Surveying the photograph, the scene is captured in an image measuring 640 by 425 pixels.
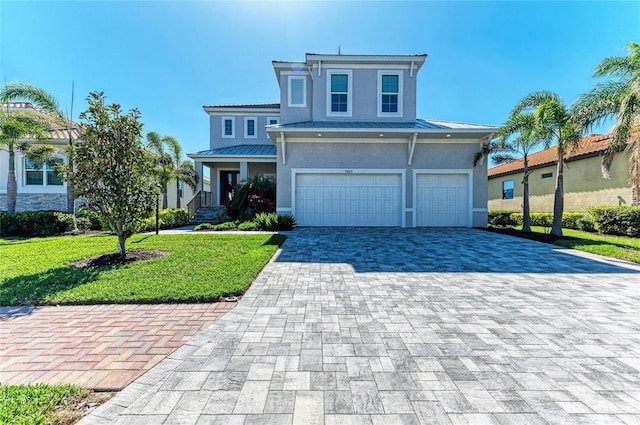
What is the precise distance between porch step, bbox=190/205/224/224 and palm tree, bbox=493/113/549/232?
14.2 metres

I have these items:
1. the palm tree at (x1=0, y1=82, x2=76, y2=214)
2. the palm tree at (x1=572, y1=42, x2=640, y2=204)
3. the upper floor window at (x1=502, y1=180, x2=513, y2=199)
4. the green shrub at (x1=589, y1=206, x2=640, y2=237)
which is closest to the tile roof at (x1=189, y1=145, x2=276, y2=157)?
the palm tree at (x1=0, y1=82, x2=76, y2=214)

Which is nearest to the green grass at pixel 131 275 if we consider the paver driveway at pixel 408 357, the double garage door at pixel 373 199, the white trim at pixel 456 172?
the paver driveway at pixel 408 357

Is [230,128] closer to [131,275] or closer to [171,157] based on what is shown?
[171,157]

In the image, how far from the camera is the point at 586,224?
12.8 m

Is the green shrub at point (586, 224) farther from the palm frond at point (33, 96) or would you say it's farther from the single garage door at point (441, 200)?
the palm frond at point (33, 96)

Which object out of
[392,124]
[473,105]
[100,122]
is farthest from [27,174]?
[473,105]

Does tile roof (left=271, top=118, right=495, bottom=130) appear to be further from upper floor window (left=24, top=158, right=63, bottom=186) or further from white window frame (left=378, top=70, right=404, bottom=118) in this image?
upper floor window (left=24, top=158, right=63, bottom=186)

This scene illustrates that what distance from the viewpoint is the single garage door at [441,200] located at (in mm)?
12141

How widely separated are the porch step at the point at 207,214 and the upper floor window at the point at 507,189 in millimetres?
21434

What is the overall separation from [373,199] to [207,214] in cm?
1004

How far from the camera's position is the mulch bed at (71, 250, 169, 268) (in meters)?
5.89

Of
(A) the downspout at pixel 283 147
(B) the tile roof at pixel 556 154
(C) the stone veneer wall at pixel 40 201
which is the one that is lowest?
(C) the stone veneer wall at pixel 40 201

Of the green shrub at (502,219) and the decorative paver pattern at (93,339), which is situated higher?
the green shrub at (502,219)

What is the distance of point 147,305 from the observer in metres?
3.87
